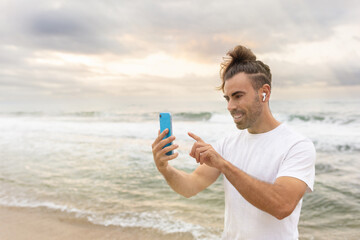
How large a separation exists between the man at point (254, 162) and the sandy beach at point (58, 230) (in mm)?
2964

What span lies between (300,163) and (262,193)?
385mm

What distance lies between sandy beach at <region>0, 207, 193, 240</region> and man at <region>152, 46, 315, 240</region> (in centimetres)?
296

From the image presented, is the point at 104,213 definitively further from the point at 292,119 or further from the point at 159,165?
the point at 292,119

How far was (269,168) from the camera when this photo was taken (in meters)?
2.21

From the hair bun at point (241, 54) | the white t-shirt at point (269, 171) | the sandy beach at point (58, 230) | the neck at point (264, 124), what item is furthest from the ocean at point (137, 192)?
the hair bun at point (241, 54)

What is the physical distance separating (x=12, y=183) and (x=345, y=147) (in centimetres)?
1274

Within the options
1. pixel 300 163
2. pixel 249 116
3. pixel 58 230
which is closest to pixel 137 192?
pixel 58 230

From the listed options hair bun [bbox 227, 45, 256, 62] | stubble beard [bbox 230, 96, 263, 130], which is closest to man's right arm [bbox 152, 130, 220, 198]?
stubble beard [bbox 230, 96, 263, 130]

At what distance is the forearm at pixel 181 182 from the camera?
2.59 m

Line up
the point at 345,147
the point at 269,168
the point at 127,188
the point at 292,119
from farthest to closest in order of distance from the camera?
the point at 292,119 < the point at 345,147 < the point at 127,188 < the point at 269,168

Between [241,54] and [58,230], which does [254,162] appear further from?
[58,230]

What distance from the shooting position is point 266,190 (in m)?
1.95

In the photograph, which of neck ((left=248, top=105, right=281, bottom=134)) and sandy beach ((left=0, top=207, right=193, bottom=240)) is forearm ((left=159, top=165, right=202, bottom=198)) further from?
sandy beach ((left=0, top=207, right=193, bottom=240))

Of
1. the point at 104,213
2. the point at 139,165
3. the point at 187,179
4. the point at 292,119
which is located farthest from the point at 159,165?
the point at 292,119
